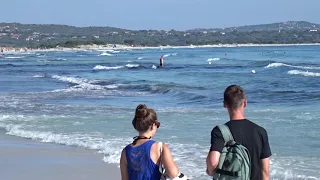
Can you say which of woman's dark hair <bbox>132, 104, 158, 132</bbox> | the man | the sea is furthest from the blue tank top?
the sea

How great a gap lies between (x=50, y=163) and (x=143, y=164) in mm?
6392

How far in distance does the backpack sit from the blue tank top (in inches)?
16.3

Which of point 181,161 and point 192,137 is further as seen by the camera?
point 192,137

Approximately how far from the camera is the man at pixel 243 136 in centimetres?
418

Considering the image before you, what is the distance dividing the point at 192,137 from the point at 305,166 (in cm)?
344

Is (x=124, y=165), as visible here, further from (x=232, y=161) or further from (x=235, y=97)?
(x=235, y=97)

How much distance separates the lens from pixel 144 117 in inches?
167

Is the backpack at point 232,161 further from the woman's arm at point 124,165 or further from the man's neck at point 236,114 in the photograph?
the woman's arm at point 124,165

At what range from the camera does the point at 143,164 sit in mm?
4293

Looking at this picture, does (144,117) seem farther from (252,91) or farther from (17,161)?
(252,91)

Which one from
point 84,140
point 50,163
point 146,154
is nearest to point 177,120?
point 84,140

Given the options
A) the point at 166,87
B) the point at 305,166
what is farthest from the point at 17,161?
the point at 166,87

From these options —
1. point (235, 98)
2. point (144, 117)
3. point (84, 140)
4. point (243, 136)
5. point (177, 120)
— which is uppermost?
point (235, 98)

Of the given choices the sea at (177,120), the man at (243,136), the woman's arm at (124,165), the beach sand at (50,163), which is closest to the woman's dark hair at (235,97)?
the man at (243,136)
